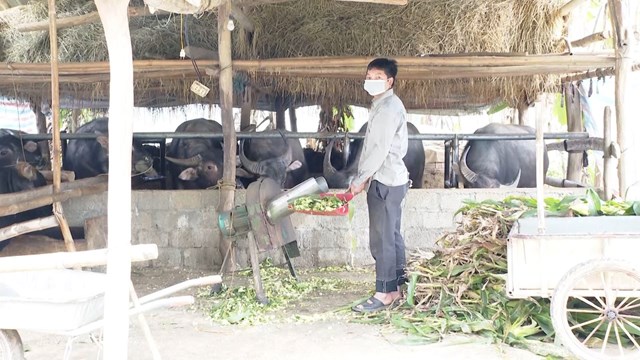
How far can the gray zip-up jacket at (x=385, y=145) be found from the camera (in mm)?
4762

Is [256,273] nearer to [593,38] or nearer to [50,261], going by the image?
[50,261]

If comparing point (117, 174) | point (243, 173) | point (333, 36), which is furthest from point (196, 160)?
point (117, 174)

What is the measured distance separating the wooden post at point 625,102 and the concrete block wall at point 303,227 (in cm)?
90

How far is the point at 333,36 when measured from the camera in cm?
724

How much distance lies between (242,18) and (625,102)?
377 centimetres

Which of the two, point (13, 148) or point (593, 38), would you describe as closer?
point (593, 38)

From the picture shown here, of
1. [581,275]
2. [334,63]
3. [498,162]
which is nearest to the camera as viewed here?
[581,275]

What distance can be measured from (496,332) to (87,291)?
2556 mm

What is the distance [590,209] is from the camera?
169 inches

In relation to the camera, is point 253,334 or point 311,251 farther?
point 311,251

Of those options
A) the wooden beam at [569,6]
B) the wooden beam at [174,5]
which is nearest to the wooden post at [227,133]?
the wooden beam at [174,5]

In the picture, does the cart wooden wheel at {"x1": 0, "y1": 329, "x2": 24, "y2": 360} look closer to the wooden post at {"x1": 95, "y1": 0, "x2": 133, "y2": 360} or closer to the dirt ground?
the wooden post at {"x1": 95, "y1": 0, "x2": 133, "y2": 360}

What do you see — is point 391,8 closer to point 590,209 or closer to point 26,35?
→ point 590,209

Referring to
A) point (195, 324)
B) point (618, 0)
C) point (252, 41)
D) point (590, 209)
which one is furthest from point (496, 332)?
point (252, 41)
